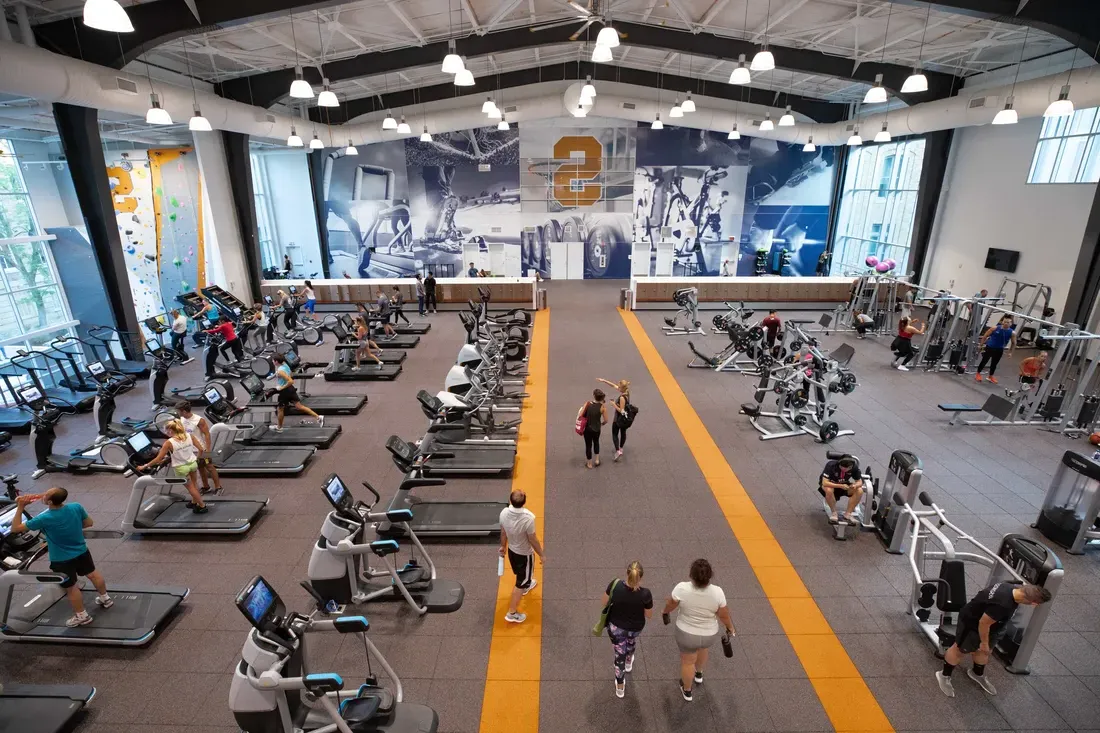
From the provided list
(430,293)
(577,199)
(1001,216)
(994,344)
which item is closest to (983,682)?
(994,344)

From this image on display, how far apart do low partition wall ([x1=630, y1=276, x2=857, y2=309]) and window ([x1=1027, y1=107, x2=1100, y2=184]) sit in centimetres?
594

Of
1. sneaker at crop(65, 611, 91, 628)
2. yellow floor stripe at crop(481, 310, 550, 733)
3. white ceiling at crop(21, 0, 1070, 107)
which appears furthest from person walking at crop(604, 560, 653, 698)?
white ceiling at crop(21, 0, 1070, 107)

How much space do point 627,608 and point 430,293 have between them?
15800mm

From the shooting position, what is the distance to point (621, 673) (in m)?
4.61

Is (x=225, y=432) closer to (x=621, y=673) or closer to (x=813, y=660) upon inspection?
(x=621, y=673)

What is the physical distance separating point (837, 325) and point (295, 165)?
22.9m

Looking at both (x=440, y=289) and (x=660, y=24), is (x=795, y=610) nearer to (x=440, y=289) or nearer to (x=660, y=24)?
(x=660, y=24)

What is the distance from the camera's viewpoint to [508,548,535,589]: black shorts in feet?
17.5

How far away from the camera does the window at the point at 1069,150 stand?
1330 cm

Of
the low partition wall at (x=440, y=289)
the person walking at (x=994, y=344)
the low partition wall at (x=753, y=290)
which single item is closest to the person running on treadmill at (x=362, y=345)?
the low partition wall at (x=440, y=289)

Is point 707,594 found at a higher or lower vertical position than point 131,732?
higher

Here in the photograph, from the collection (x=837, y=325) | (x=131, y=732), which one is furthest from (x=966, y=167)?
(x=131, y=732)

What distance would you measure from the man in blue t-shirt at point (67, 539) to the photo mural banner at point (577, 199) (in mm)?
21105

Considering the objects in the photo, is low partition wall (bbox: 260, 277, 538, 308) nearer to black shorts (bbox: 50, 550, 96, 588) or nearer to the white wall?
the white wall
